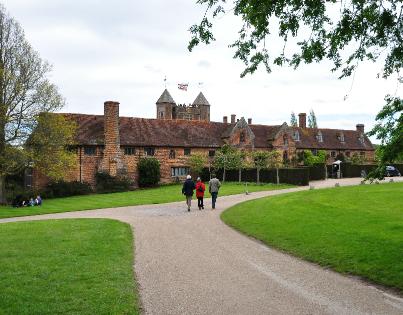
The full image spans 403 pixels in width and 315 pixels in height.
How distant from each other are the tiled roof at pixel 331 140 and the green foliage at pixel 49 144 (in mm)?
35600

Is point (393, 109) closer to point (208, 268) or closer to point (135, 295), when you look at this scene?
point (208, 268)

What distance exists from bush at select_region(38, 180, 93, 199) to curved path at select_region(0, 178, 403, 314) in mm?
29713

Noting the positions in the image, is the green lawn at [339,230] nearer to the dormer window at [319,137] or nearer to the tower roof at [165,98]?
the dormer window at [319,137]

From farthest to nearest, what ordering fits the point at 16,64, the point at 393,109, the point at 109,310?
the point at 16,64
the point at 393,109
the point at 109,310

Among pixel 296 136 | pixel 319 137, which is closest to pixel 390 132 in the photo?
pixel 296 136

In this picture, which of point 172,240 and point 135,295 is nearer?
point 135,295

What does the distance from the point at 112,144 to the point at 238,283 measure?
3983 cm

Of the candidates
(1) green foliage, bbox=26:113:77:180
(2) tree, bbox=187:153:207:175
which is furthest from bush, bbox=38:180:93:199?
(2) tree, bbox=187:153:207:175

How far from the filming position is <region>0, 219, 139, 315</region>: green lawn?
748 cm

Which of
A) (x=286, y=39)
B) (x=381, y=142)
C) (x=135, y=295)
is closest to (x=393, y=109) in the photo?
(x=381, y=142)

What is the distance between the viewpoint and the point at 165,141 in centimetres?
5162

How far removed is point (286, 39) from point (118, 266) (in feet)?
20.4

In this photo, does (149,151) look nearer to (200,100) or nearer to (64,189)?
(64,189)

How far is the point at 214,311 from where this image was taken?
730cm
